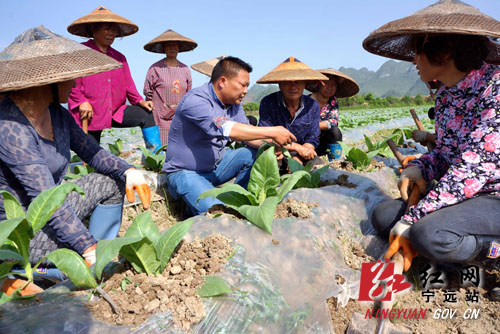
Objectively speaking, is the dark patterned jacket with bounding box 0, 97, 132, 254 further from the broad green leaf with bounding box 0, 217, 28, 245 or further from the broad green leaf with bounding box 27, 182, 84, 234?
the broad green leaf with bounding box 0, 217, 28, 245

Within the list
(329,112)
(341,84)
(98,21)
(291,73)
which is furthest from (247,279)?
(341,84)

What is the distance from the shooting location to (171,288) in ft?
4.45

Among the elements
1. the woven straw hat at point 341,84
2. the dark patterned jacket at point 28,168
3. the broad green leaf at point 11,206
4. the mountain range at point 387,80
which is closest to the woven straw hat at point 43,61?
the dark patterned jacket at point 28,168

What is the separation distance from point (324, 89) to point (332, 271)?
3.11m

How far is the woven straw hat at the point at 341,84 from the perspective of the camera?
4.32 meters

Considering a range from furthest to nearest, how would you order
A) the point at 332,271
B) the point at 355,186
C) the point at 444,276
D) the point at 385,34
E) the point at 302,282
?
the point at 355,186 → the point at 444,276 → the point at 385,34 → the point at 332,271 → the point at 302,282

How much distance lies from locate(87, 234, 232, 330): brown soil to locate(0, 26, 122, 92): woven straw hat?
94 centimetres

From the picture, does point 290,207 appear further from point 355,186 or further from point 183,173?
point 183,173

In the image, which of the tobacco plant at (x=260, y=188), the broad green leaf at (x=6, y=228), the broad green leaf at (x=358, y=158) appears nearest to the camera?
the broad green leaf at (x=6, y=228)

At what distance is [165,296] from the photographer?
4.25 ft

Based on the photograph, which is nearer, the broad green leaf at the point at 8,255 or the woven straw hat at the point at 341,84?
the broad green leaf at the point at 8,255

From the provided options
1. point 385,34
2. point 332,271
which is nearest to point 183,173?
point 332,271

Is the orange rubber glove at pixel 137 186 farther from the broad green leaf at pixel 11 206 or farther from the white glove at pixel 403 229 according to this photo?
the white glove at pixel 403 229

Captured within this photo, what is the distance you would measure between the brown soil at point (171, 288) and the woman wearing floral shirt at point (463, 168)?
3.22ft
